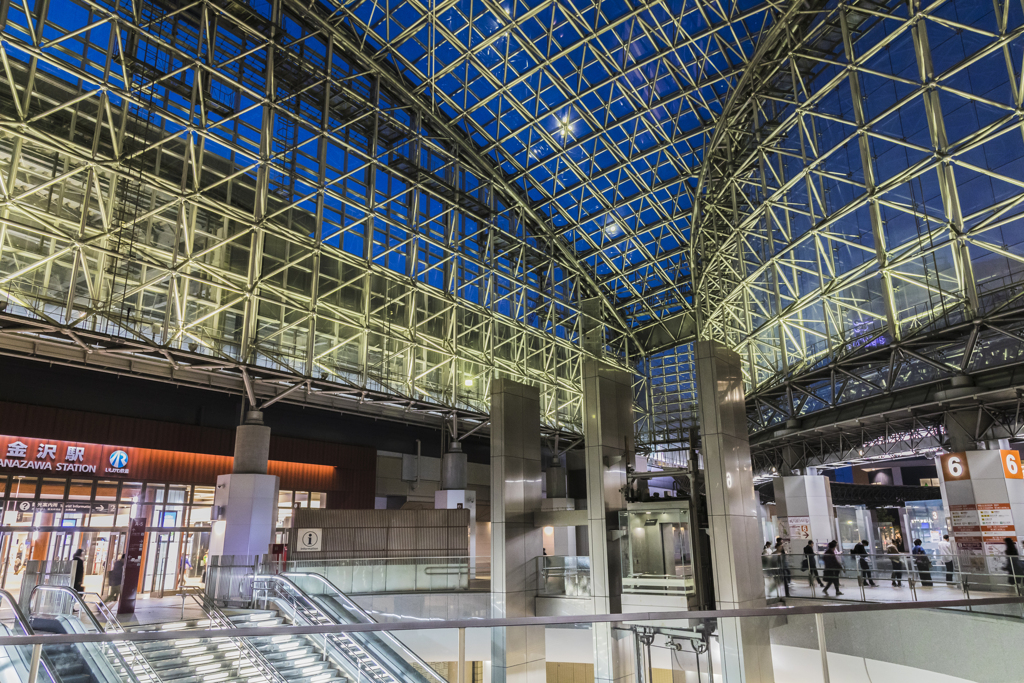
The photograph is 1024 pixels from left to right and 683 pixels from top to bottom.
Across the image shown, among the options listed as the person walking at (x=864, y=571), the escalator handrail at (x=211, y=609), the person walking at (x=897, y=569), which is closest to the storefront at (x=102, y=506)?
the escalator handrail at (x=211, y=609)

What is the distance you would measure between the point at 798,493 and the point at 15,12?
34.6 metres

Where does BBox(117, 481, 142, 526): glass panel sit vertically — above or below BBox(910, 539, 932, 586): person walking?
above

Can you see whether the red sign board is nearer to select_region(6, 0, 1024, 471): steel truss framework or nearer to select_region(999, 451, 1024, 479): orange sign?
select_region(6, 0, 1024, 471): steel truss framework

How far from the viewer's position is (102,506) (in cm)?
2389

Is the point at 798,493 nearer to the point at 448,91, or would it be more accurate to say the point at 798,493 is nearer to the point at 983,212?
the point at 983,212

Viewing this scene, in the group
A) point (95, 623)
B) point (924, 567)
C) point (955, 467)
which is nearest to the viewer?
point (95, 623)

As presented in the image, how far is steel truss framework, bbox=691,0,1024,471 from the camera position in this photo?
18891mm

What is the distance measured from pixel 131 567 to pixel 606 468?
13.0 meters

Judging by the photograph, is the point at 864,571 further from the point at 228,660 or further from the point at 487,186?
the point at 487,186

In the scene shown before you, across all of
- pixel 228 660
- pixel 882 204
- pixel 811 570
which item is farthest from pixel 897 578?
pixel 228 660

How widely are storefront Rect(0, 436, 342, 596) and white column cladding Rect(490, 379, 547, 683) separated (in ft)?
28.4

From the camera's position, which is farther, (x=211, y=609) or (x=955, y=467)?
(x=955, y=467)

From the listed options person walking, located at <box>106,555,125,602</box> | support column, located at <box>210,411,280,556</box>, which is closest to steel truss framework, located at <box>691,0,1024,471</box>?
support column, located at <box>210,411,280,556</box>

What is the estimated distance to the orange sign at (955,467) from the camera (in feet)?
70.2
